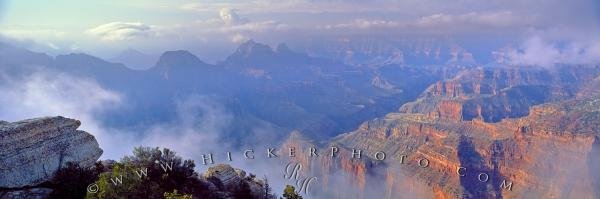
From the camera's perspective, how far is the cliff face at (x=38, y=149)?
28.7 metres

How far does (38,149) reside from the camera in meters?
30.0

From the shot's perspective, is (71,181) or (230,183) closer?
(71,181)

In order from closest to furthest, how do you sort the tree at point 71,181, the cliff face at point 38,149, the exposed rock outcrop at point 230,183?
the cliff face at point 38,149
the tree at point 71,181
the exposed rock outcrop at point 230,183

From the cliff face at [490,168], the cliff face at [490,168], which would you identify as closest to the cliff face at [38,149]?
the cliff face at [490,168]

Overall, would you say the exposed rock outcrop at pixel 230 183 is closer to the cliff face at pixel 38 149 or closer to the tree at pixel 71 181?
the cliff face at pixel 38 149

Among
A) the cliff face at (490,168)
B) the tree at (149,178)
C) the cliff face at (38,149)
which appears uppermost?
the cliff face at (38,149)

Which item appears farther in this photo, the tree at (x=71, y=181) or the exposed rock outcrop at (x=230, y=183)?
the exposed rock outcrop at (x=230, y=183)

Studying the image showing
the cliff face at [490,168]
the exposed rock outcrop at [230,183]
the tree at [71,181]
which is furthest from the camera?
the cliff face at [490,168]

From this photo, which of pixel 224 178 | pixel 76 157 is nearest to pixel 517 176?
pixel 224 178

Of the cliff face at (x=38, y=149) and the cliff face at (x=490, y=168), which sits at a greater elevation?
the cliff face at (x=38, y=149)

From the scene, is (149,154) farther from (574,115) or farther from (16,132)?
(574,115)

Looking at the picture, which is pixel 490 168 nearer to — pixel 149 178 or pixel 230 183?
pixel 230 183

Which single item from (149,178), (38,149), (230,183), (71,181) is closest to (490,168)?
(230,183)

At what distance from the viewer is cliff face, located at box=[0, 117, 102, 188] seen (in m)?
28.7
